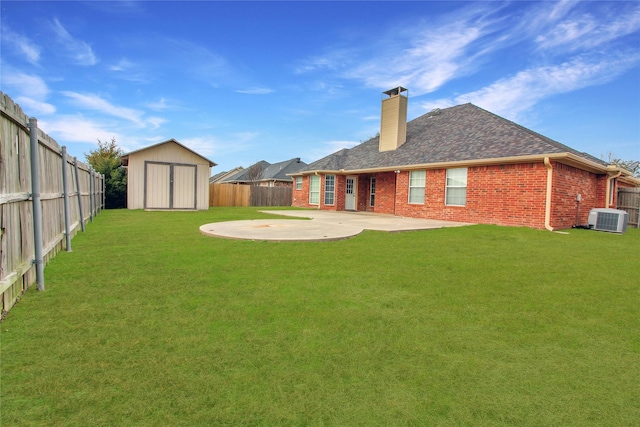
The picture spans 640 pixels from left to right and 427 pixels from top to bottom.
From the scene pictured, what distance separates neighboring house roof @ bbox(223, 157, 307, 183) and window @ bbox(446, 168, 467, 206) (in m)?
21.3

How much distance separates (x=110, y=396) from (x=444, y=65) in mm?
16552

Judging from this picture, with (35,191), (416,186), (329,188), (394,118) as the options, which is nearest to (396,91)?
(394,118)

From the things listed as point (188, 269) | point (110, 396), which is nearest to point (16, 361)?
point (110, 396)

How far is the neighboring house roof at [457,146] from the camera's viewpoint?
11.8 m

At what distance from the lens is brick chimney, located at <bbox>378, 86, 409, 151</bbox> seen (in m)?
17.7

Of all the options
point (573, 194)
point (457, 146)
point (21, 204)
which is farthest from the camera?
point (457, 146)

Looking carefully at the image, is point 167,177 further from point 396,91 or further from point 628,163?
point 628,163

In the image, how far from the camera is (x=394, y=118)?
1798 centimetres

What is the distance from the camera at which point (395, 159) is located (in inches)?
656

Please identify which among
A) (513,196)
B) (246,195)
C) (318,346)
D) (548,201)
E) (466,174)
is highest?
(466,174)

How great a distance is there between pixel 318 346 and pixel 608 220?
1340cm

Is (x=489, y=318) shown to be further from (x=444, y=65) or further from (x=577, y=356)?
(x=444, y=65)

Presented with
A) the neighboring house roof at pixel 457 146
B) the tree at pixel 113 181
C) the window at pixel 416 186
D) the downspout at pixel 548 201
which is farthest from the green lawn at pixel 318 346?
the tree at pixel 113 181

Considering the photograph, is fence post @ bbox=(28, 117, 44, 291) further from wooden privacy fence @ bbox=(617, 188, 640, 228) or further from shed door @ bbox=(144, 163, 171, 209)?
wooden privacy fence @ bbox=(617, 188, 640, 228)
